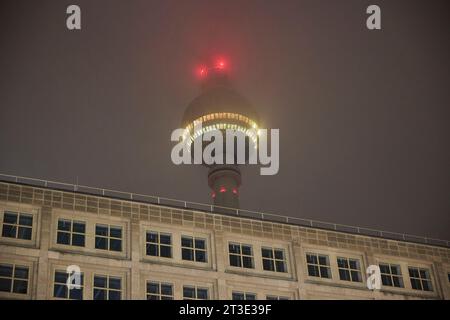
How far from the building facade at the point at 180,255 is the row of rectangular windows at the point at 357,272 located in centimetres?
10

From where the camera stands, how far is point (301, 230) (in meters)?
82.3

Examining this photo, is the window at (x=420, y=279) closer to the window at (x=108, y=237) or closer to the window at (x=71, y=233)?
the window at (x=108, y=237)

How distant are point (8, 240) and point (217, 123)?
7756 cm

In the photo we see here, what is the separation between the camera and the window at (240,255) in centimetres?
7881

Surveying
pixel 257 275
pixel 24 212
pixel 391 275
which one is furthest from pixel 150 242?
pixel 391 275

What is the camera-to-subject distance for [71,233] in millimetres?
74312

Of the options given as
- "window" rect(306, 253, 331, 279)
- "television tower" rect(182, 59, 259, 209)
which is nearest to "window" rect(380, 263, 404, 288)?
"window" rect(306, 253, 331, 279)

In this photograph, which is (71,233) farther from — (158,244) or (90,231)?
(158,244)

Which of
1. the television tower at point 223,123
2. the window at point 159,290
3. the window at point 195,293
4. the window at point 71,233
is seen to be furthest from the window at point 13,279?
the television tower at point 223,123

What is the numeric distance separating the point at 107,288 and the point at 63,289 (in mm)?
3550
